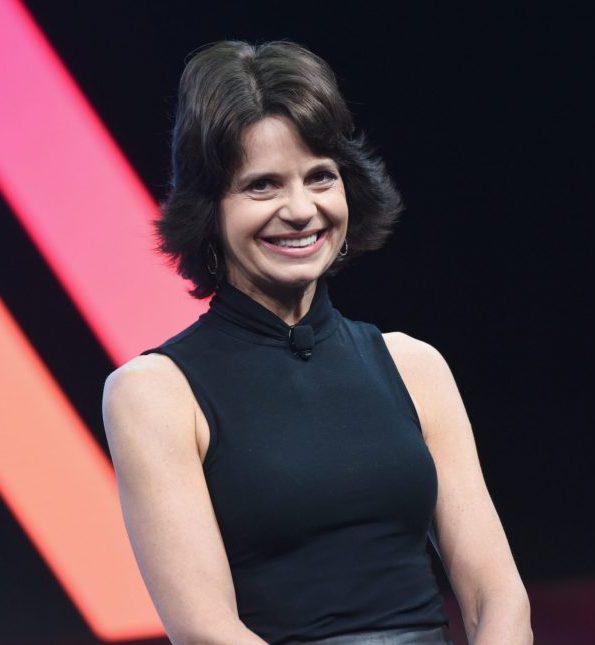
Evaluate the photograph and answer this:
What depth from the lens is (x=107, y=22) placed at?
290 centimetres

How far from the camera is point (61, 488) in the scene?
9.46 feet

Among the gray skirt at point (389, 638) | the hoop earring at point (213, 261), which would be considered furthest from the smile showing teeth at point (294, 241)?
the gray skirt at point (389, 638)

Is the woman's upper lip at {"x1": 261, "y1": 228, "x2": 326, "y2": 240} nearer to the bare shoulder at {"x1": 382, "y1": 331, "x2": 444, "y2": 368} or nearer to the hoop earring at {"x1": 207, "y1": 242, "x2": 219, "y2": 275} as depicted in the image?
the hoop earring at {"x1": 207, "y1": 242, "x2": 219, "y2": 275}

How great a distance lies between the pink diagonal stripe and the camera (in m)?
2.86

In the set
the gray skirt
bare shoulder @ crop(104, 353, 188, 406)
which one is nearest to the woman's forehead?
bare shoulder @ crop(104, 353, 188, 406)

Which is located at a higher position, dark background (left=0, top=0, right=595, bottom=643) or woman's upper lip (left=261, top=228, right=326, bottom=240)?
woman's upper lip (left=261, top=228, right=326, bottom=240)

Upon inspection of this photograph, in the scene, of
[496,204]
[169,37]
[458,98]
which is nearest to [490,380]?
[496,204]

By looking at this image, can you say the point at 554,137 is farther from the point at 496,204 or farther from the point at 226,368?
the point at 226,368

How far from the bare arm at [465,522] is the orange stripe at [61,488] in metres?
1.25

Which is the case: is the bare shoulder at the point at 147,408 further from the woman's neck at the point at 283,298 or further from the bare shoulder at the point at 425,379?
the bare shoulder at the point at 425,379

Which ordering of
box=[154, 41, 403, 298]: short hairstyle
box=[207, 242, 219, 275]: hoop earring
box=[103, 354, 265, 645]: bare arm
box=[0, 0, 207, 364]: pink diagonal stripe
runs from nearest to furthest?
1. box=[103, 354, 265, 645]: bare arm
2. box=[154, 41, 403, 298]: short hairstyle
3. box=[207, 242, 219, 275]: hoop earring
4. box=[0, 0, 207, 364]: pink diagonal stripe

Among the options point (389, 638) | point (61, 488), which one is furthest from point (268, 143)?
point (61, 488)

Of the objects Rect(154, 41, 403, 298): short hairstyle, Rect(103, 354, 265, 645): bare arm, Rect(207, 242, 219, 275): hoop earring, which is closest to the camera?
Rect(103, 354, 265, 645): bare arm

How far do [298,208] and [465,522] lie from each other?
→ 0.48m
